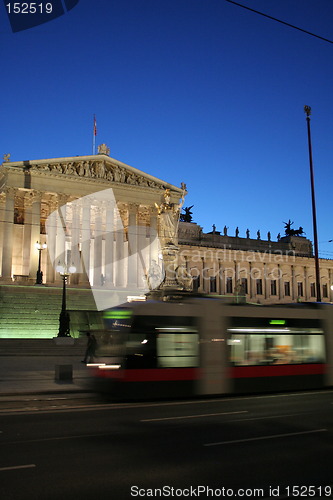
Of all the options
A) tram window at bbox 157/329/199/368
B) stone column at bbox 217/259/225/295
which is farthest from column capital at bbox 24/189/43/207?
tram window at bbox 157/329/199/368

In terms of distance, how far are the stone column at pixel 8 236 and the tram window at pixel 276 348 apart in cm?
3698

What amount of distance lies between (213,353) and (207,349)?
0.74 feet

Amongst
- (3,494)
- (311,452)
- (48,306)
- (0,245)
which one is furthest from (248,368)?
(0,245)

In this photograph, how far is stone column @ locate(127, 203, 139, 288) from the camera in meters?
53.7

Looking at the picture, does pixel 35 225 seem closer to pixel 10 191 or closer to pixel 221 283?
pixel 10 191

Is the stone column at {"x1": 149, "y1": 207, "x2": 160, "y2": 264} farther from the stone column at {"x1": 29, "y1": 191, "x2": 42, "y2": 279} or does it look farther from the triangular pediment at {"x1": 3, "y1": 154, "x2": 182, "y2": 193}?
the stone column at {"x1": 29, "y1": 191, "x2": 42, "y2": 279}

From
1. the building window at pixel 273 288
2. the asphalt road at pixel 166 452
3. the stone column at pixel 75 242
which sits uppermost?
the stone column at pixel 75 242

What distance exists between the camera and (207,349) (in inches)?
553

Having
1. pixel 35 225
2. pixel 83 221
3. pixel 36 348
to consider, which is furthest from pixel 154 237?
pixel 36 348

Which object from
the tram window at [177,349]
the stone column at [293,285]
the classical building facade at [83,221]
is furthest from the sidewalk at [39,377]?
the stone column at [293,285]

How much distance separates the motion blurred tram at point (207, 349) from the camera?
1338cm

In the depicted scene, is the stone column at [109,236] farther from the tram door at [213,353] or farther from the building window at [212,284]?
the tram door at [213,353]

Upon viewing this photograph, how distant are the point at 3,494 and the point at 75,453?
2047 mm

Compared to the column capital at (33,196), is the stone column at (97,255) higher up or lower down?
lower down
